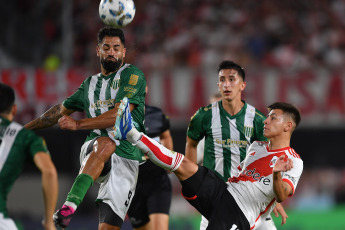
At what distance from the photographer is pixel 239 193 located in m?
5.86

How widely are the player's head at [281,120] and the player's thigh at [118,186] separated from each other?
4.46 ft

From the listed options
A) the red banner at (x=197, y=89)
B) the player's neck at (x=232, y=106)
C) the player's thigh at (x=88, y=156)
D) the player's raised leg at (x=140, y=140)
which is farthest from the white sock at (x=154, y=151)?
the red banner at (x=197, y=89)

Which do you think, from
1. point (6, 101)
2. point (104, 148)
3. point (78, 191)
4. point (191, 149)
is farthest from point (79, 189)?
point (191, 149)

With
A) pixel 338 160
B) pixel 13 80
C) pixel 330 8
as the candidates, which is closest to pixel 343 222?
pixel 338 160

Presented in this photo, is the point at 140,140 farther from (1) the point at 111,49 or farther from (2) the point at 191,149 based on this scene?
(2) the point at 191,149

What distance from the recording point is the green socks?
5.20 metres

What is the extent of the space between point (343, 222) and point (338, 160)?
3.62 metres

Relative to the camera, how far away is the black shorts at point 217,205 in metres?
5.72

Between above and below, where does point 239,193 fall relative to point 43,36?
below

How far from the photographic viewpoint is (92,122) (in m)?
5.49


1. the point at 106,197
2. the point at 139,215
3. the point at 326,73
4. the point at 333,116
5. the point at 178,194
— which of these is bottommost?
the point at 178,194

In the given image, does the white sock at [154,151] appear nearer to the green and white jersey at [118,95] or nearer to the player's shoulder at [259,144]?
the green and white jersey at [118,95]

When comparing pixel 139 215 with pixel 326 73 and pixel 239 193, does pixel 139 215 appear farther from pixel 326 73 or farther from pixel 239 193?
pixel 326 73

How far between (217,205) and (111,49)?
179 centimetres
